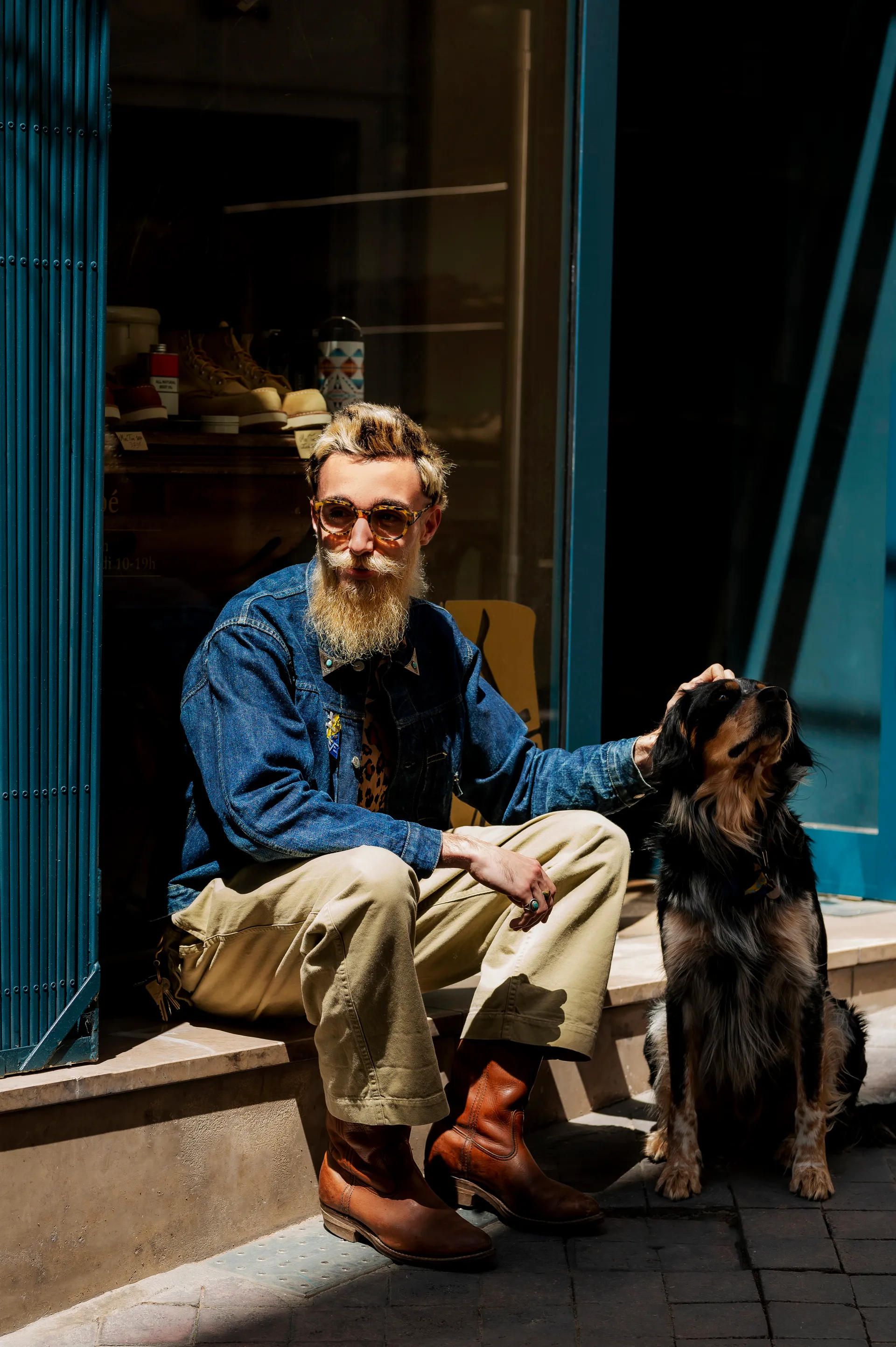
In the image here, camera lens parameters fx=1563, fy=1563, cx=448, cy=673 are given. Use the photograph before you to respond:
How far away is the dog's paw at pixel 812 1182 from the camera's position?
353 cm

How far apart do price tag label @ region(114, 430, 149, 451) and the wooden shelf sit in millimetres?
12

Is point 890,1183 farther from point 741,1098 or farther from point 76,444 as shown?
point 76,444

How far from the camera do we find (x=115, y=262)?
12.9ft

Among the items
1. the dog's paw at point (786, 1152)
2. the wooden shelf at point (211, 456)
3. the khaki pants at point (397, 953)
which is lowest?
the dog's paw at point (786, 1152)

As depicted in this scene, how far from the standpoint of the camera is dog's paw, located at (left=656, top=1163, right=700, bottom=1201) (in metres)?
3.55

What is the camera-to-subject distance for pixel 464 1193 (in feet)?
11.1

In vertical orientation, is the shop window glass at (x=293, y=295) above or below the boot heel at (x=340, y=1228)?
above

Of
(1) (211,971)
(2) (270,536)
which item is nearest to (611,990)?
(1) (211,971)

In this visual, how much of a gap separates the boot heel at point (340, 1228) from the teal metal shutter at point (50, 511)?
635 millimetres

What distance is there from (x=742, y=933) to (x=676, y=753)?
1.42 feet

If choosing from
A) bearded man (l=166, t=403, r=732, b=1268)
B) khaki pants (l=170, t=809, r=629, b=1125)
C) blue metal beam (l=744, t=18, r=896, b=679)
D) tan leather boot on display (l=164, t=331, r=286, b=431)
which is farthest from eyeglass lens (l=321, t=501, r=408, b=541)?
blue metal beam (l=744, t=18, r=896, b=679)

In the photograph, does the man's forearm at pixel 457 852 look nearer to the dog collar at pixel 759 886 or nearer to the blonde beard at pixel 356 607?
the blonde beard at pixel 356 607

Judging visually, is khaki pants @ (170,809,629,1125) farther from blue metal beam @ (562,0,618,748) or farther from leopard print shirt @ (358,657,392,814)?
blue metal beam @ (562,0,618,748)

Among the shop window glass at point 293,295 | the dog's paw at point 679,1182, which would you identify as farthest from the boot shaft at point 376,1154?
the shop window glass at point 293,295
